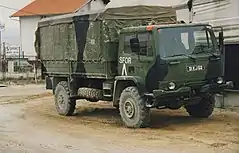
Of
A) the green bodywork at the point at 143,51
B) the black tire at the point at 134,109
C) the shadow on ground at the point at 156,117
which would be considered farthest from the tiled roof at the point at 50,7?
the black tire at the point at 134,109

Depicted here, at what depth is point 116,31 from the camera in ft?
44.5

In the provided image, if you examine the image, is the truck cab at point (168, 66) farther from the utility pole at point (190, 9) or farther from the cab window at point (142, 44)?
the utility pole at point (190, 9)

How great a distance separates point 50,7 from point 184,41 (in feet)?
128

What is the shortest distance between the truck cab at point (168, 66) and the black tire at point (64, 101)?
3.16 m

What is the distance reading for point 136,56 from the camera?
12680mm

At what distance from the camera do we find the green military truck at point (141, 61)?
12.2 meters

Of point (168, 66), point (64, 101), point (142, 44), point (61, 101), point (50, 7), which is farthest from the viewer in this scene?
point (50, 7)

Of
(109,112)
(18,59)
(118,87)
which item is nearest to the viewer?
(118,87)

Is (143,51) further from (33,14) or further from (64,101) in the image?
(33,14)

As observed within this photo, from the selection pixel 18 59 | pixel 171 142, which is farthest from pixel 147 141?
pixel 18 59

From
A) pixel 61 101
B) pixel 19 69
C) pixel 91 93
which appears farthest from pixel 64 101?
pixel 19 69

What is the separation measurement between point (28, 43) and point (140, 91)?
39.9 metres

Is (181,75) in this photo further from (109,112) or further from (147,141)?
(109,112)

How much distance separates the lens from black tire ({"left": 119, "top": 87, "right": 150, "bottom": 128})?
1245 cm
